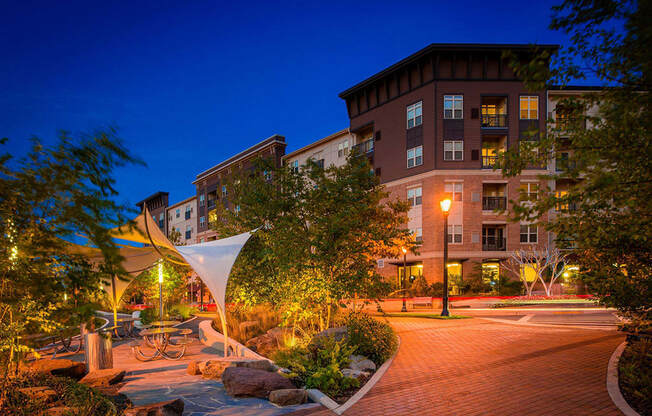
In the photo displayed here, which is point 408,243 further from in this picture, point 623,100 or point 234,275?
point 623,100

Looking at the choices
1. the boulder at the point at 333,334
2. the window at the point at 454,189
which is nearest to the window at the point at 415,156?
the window at the point at 454,189

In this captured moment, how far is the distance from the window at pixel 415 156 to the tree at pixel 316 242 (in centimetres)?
2094

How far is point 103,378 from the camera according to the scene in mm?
8484

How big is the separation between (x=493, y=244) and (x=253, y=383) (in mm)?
32404

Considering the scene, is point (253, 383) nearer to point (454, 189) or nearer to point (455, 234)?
point (455, 234)

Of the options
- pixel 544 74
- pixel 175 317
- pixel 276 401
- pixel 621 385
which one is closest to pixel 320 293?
pixel 276 401

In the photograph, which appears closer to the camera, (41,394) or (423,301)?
(41,394)

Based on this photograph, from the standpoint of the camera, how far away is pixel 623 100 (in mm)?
4645

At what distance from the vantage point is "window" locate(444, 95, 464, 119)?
112 feet

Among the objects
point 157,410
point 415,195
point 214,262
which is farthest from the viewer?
point 415,195

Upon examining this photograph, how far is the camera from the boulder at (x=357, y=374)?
8.08 m

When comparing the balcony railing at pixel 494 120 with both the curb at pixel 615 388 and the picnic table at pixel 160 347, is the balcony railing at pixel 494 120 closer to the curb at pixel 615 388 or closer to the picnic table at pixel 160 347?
the curb at pixel 615 388

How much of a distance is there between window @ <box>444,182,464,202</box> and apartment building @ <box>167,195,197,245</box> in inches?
1805

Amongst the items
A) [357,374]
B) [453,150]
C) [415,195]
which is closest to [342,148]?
[415,195]
